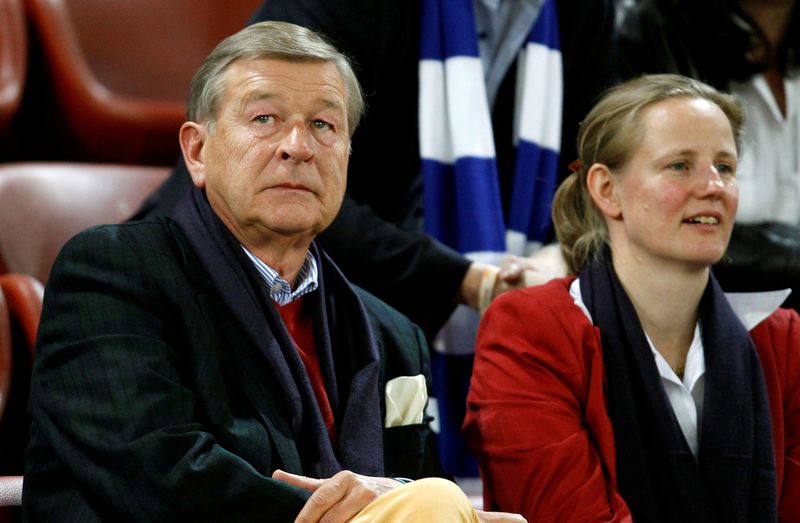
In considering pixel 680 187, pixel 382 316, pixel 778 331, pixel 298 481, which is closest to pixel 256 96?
pixel 382 316

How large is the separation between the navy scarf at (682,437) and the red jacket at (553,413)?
0.03 m

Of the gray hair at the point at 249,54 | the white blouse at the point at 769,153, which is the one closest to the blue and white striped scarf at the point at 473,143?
the white blouse at the point at 769,153

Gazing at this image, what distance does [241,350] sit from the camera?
151 cm

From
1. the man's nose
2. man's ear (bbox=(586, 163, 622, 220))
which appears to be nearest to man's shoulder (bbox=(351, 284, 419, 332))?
the man's nose

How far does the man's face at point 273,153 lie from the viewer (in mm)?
1592

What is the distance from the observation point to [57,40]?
273 cm

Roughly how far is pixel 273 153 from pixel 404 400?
363mm

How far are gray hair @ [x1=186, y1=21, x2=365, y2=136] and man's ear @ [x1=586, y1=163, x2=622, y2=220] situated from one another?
1.43 ft

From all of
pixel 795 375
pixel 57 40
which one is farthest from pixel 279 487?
pixel 57 40

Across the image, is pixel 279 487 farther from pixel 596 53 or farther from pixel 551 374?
pixel 596 53

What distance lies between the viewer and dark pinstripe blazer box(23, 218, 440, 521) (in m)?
1.37

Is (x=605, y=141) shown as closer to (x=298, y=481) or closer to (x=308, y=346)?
(x=308, y=346)

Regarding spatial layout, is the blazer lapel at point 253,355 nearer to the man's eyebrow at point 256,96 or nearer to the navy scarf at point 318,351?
the navy scarf at point 318,351

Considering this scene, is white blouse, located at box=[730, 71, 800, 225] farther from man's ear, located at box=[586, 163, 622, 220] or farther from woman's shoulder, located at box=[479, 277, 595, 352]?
woman's shoulder, located at box=[479, 277, 595, 352]
